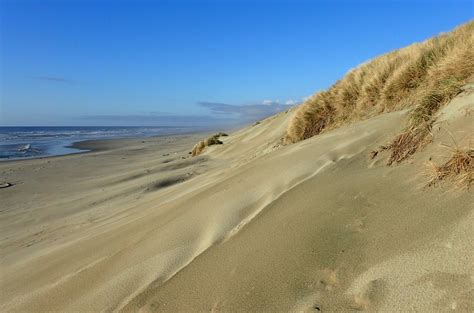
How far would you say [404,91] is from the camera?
20.4ft

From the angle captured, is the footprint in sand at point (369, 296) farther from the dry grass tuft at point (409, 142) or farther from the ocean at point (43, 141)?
the ocean at point (43, 141)

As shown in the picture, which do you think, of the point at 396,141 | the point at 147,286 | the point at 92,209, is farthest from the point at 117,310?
the point at 92,209

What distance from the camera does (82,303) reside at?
A: 2.90 m

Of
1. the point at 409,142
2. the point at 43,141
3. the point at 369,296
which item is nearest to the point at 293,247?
the point at 369,296

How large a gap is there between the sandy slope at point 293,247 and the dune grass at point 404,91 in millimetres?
194

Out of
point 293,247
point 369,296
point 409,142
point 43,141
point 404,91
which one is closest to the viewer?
point 369,296

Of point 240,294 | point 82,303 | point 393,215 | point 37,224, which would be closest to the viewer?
point 240,294

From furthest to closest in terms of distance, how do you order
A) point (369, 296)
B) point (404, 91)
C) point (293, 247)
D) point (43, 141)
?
point (43, 141), point (404, 91), point (293, 247), point (369, 296)

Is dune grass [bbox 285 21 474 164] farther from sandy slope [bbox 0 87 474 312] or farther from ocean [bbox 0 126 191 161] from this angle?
ocean [bbox 0 126 191 161]

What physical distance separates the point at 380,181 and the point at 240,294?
4.65ft

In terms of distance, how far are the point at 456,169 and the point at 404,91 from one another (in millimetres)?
3813

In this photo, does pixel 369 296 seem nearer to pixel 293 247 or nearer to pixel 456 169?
pixel 293 247

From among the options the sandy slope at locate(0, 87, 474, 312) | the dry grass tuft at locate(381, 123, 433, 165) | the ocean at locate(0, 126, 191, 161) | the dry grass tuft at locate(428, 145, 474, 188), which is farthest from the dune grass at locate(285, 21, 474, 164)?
the ocean at locate(0, 126, 191, 161)

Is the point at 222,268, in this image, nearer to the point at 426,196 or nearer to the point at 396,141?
the point at 426,196
